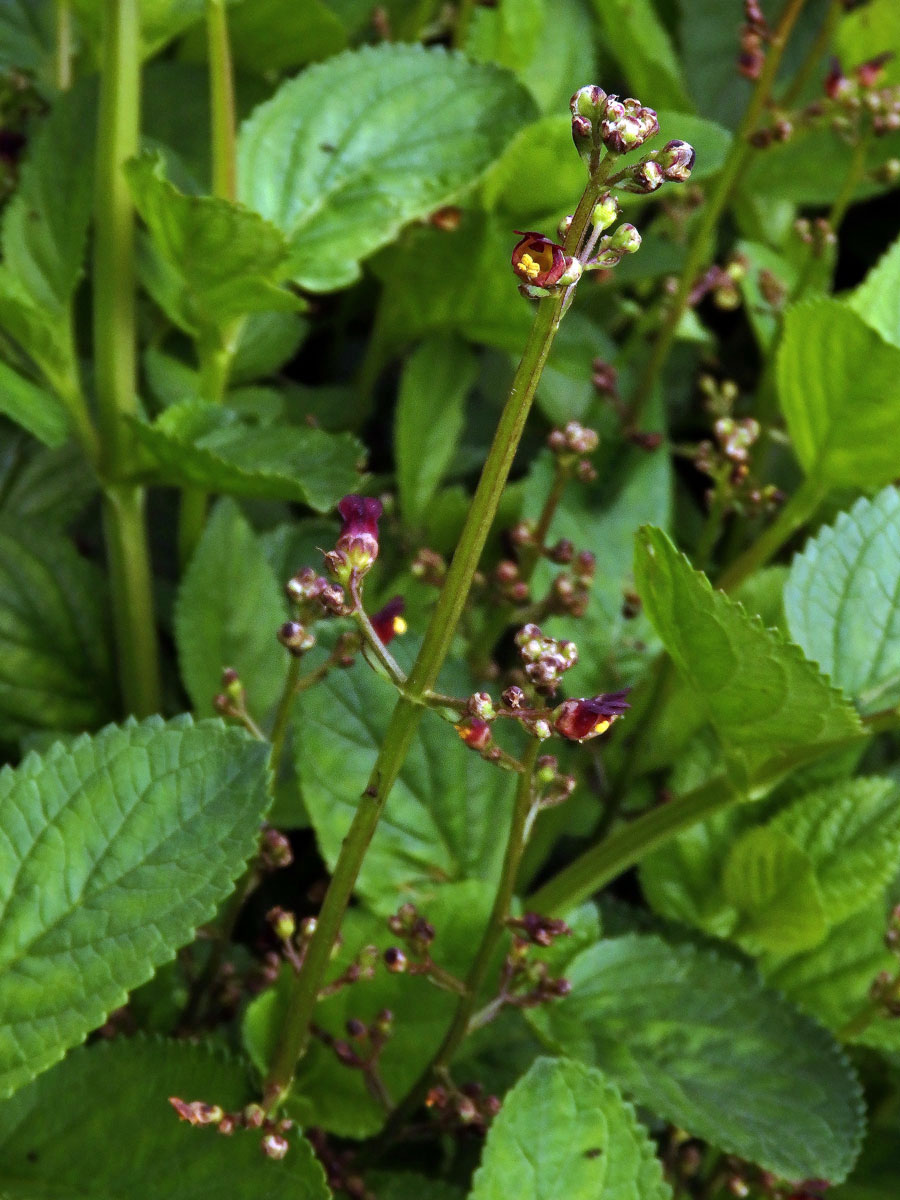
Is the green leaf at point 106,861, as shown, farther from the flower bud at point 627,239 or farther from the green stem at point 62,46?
the green stem at point 62,46

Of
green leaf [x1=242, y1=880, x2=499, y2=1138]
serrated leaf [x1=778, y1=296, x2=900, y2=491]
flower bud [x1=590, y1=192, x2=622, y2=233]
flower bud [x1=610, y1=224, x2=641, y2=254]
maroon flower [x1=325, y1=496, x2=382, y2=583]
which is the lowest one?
green leaf [x1=242, y1=880, x2=499, y2=1138]

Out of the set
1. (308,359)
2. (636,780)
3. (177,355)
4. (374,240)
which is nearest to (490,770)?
(636,780)

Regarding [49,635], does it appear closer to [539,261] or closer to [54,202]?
[54,202]

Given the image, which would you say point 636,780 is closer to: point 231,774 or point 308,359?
point 231,774

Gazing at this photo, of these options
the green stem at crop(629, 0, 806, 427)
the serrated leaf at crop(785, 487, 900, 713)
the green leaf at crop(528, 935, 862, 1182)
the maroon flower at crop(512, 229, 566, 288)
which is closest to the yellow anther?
the maroon flower at crop(512, 229, 566, 288)

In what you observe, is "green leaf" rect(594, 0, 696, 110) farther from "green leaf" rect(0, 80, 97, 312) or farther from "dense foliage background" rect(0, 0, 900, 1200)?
"green leaf" rect(0, 80, 97, 312)

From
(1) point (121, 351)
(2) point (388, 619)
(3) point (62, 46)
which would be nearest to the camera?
(2) point (388, 619)

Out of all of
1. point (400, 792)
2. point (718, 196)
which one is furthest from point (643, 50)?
point (400, 792)
